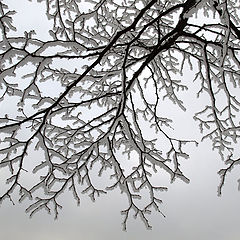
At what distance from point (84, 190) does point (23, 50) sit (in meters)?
1.60

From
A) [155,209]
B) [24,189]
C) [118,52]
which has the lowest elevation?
[155,209]

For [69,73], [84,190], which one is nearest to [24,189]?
[84,190]

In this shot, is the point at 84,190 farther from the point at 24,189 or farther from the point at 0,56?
the point at 0,56

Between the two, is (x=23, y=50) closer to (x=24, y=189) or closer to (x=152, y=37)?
(x=24, y=189)

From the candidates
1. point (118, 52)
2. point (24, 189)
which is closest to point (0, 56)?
point (24, 189)

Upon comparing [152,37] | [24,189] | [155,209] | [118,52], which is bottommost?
[155,209]

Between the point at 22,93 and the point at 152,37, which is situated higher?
the point at 152,37

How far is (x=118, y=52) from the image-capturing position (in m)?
4.76

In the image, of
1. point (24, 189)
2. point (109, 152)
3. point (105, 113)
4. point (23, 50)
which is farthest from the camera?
point (105, 113)

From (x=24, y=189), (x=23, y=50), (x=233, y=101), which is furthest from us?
(x=233, y=101)

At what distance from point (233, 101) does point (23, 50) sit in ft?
9.37

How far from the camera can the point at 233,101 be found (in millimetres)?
5184

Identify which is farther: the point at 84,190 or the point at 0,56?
the point at 84,190

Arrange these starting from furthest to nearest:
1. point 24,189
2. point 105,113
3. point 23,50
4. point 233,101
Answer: point 233,101
point 105,113
point 24,189
point 23,50
